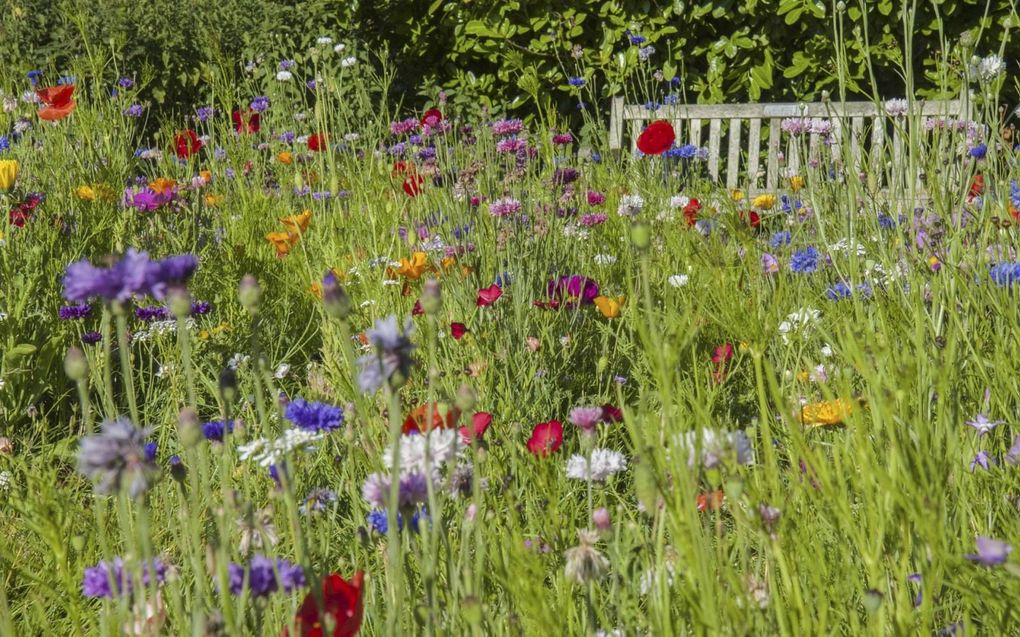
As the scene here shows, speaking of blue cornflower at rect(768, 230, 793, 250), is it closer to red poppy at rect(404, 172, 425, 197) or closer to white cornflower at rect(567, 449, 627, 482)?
red poppy at rect(404, 172, 425, 197)

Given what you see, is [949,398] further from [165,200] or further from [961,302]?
Answer: [165,200]

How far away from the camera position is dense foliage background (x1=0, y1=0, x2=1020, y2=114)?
4930mm

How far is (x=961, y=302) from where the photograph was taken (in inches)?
64.8

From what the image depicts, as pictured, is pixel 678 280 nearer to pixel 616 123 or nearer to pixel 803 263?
pixel 803 263

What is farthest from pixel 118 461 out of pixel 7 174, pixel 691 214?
pixel 691 214

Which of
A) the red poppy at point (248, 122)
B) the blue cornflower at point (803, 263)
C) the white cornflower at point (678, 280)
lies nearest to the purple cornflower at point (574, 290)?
the white cornflower at point (678, 280)

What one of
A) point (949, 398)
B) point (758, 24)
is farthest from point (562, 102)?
point (949, 398)

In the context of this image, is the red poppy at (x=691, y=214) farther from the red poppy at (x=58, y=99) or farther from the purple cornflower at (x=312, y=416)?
the red poppy at (x=58, y=99)

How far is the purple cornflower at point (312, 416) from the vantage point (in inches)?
41.6

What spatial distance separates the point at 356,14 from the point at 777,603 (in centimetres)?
552

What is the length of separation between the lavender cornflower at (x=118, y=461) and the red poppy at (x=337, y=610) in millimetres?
176

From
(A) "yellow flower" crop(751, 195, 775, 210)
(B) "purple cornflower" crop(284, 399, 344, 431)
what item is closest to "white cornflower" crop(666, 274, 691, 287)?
(A) "yellow flower" crop(751, 195, 775, 210)

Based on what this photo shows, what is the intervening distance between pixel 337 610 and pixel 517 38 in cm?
516

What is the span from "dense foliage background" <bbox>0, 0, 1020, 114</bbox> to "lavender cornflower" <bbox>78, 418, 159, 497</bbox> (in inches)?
165
